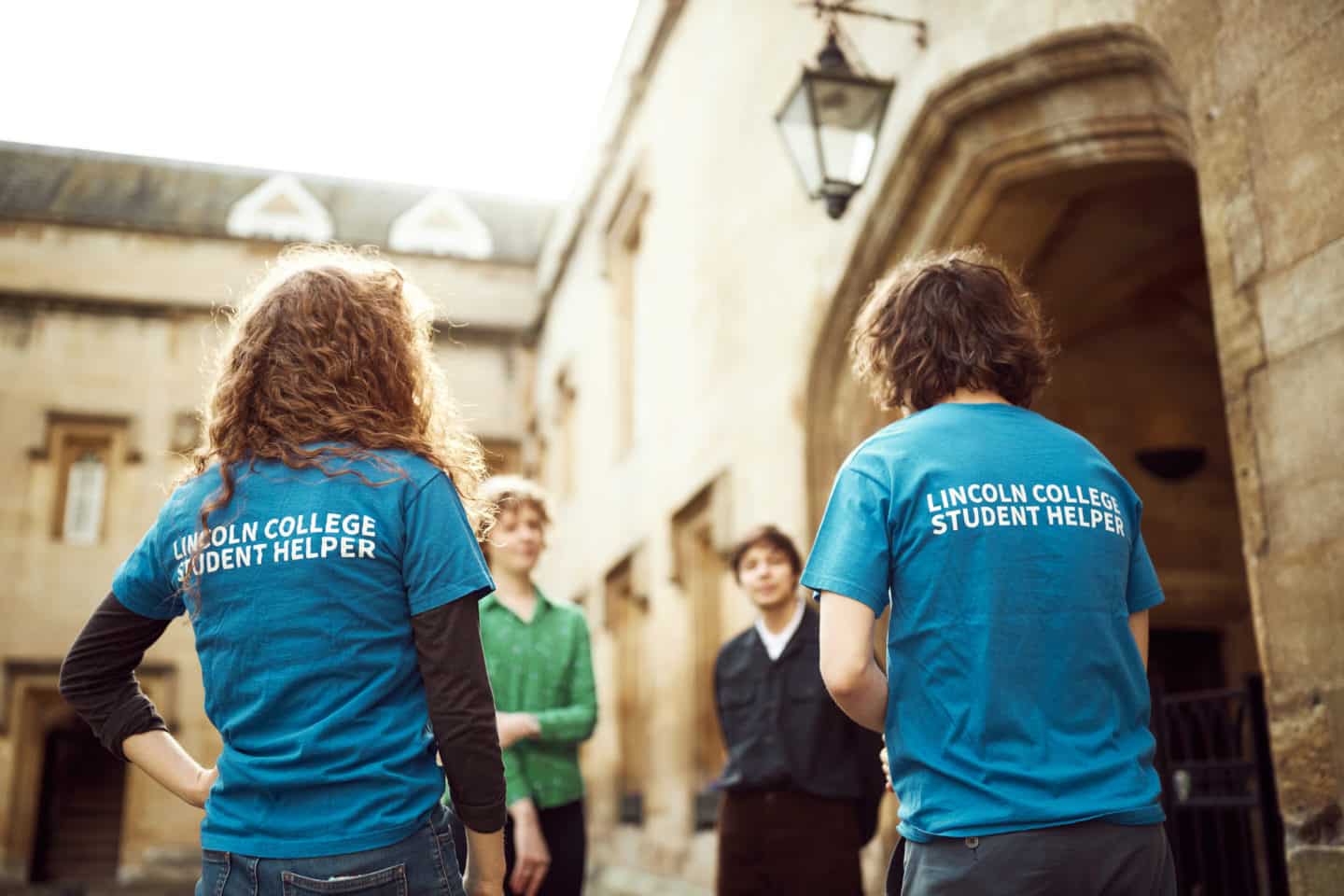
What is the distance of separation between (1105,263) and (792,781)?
3.20m

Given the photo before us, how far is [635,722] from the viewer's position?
9.19 metres

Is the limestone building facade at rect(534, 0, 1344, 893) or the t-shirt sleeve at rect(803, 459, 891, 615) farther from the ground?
the limestone building facade at rect(534, 0, 1344, 893)

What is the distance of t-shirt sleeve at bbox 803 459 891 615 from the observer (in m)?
1.51

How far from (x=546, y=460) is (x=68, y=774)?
8.12 meters

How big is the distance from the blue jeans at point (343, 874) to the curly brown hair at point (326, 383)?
1.23 ft

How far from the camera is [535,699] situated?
323 cm

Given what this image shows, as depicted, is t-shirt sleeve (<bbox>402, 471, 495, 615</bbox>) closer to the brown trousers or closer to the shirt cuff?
the shirt cuff

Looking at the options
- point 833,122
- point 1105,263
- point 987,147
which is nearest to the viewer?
point 833,122

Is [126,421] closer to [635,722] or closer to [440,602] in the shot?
[635,722]

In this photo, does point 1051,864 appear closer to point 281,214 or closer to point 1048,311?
point 1048,311

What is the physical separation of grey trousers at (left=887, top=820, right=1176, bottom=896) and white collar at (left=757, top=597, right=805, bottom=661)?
6.32ft

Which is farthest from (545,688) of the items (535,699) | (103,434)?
(103,434)

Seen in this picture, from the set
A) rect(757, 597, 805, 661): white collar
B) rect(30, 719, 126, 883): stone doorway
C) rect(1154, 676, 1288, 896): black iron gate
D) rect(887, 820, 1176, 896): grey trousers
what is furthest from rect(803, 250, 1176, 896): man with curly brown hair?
rect(30, 719, 126, 883): stone doorway

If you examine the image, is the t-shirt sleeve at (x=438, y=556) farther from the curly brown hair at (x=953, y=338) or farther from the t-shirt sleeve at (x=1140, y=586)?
the t-shirt sleeve at (x=1140, y=586)
